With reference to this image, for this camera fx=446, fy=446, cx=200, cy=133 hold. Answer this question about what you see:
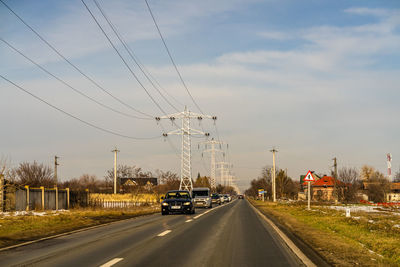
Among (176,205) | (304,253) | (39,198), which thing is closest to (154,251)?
(304,253)

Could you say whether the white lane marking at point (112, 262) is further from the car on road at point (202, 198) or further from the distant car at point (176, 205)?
→ the car on road at point (202, 198)

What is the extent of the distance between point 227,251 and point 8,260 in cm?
511

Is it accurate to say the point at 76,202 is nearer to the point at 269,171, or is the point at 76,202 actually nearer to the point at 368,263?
the point at 368,263

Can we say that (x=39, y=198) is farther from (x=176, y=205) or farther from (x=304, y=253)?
(x=304, y=253)

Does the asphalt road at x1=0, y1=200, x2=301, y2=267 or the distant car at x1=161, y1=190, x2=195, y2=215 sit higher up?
the asphalt road at x1=0, y1=200, x2=301, y2=267

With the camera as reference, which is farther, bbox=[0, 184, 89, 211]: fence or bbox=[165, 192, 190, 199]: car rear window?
bbox=[165, 192, 190, 199]: car rear window

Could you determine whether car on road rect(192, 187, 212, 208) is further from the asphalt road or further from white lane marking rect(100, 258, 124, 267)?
→ white lane marking rect(100, 258, 124, 267)

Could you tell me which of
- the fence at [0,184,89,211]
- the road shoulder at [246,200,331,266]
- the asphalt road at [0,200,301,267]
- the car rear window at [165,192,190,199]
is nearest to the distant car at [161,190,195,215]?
the car rear window at [165,192,190,199]

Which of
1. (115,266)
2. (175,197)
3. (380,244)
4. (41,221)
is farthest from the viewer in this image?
(175,197)

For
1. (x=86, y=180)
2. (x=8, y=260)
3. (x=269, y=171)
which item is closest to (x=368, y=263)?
(x=8, y=260)

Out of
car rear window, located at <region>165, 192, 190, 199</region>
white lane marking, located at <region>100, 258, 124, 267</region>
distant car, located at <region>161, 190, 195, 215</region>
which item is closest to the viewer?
white lane marking, located at <region>100, 258, 124, 267</region>

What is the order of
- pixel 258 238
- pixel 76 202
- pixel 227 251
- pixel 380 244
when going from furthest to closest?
pixel 76 202 < pixel 258 238 < pixel 380 244 < pixel 227 251

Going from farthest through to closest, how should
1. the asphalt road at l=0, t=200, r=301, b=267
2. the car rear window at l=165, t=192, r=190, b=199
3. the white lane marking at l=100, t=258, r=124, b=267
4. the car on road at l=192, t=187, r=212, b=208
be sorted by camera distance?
the car on road at l=192, t=187, r=212, b=208, the car rear window at l=165, t=192, r=190, b=199, the asphalt road at l=0, t=200, r=301, b=267, the white lane marking at l=100, t=258, r=124, b=267

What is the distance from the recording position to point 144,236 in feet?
Answer: 49.3
